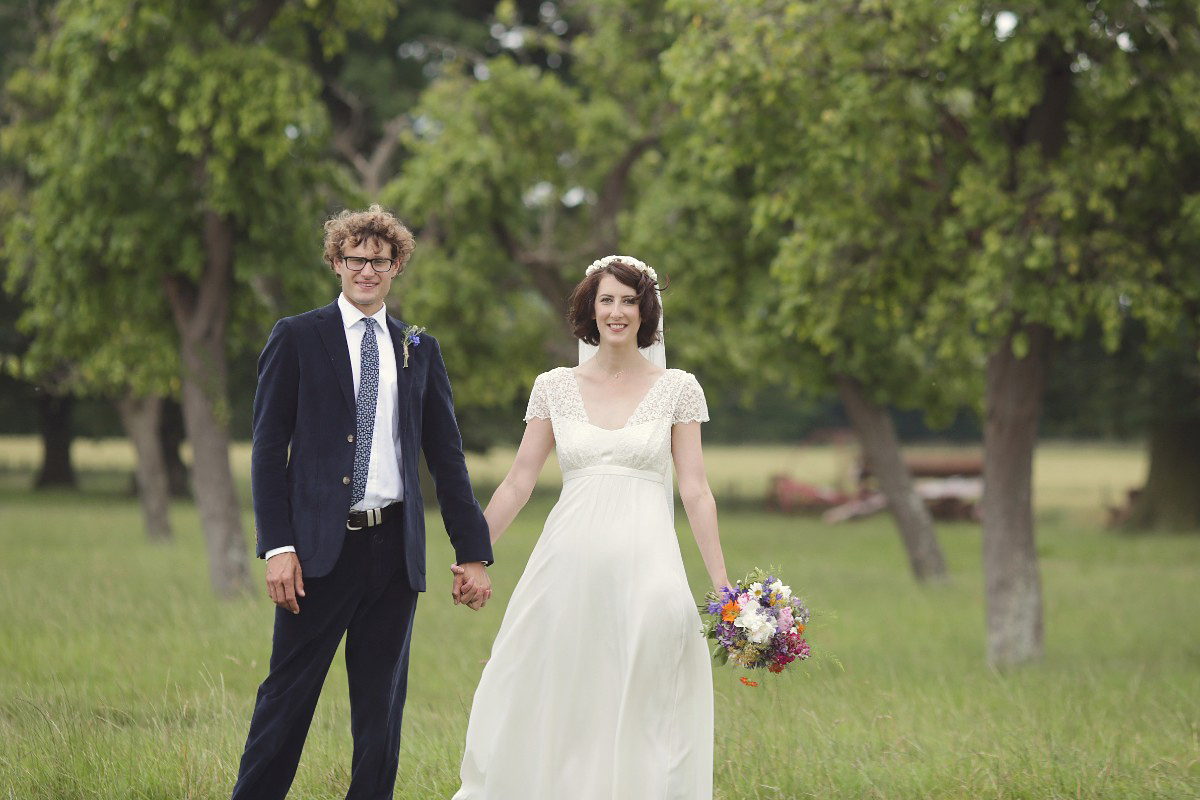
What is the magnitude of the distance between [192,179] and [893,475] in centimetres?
975

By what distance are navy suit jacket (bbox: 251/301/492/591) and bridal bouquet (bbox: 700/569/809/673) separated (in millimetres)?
876

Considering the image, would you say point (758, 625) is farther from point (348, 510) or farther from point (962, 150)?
point (962, 150)

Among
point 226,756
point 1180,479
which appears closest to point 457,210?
point 226,756

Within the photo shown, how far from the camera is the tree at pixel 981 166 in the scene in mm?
9336

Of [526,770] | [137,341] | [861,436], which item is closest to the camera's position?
[526,770]

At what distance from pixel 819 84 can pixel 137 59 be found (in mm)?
5802

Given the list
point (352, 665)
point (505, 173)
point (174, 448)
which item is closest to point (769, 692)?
point (352, 665)

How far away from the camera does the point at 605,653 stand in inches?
191

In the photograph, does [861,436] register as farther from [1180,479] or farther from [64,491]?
[64,491]

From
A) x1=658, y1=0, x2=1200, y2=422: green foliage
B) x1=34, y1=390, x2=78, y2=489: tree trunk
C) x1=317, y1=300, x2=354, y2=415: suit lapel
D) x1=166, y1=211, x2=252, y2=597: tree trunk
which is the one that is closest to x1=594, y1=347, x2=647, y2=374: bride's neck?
x1=317, y1=300, x2=354, y2=415: suit lapel

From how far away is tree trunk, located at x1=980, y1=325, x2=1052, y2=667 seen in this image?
35.4 ft

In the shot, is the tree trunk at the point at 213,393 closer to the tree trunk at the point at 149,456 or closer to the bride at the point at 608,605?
the bride at the point at 608,605

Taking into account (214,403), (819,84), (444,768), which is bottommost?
(444,768)

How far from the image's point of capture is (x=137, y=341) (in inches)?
507
